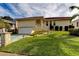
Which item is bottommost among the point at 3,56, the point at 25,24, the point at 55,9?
the point at 3,56

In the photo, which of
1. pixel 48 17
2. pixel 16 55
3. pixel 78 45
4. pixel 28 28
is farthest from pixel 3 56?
pixel 78 45

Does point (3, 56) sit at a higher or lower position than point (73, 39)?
lower

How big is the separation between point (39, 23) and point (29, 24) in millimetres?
118

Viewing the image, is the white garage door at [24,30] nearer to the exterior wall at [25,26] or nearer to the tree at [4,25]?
the exterior wall at [25,26]

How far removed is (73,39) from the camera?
264 centimetres

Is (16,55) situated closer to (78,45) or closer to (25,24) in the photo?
(25,24)

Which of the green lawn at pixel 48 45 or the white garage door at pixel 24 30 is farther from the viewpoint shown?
the white garage door at pixel 24 30

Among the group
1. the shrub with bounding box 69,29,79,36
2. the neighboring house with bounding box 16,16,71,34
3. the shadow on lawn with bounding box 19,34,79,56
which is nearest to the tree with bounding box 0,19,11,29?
the neighboring house with bounding box 16,16,71,34

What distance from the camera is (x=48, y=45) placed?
2652 millimetres

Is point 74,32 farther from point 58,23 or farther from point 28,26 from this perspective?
point 28,26

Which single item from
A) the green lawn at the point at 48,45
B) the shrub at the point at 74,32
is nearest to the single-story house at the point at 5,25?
the green lawn at the point at 48,45

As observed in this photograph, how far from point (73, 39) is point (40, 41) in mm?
377

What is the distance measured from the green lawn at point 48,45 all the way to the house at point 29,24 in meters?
0.10

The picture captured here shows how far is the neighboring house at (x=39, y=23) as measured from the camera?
8.86 feet
